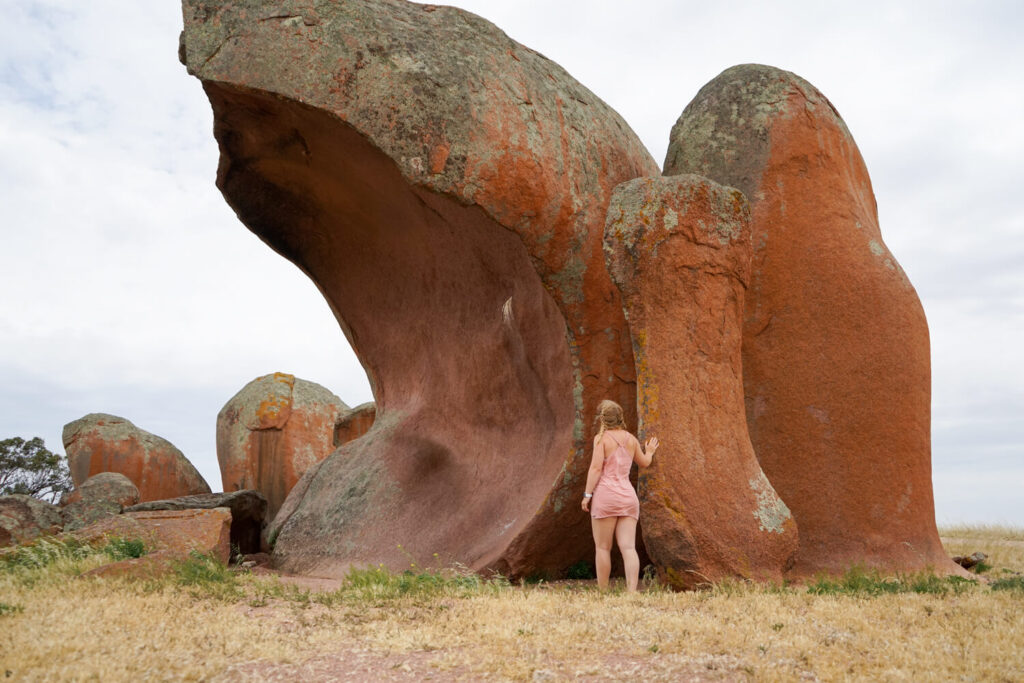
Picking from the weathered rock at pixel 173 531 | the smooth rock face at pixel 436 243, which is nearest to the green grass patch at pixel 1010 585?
the smooth rock face at pixel 436 243

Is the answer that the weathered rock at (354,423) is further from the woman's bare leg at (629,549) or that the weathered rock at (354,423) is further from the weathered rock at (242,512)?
the woman's bare leg at (629,549)

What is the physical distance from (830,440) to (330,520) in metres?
4.91

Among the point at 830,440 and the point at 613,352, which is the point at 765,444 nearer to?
the point at 830,440

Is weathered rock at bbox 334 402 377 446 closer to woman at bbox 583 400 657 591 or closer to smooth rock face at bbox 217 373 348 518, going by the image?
smooth rock face at bbox 217 373 348 518

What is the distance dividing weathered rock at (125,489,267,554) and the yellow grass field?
3.23 metres

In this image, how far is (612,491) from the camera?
6426mm

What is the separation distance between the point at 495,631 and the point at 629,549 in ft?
5.86

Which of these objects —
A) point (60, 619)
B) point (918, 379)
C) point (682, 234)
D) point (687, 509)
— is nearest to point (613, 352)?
point (682, 234)

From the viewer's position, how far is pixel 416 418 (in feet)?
31.8

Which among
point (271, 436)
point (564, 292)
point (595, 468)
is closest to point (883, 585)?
point (595, 468)

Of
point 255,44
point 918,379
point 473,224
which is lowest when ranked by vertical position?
point 918,379

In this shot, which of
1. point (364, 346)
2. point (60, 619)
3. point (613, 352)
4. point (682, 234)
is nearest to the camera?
point (60, 619)

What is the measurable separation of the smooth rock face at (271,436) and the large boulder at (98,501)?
15.6 ft

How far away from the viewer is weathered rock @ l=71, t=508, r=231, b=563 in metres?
7.84
